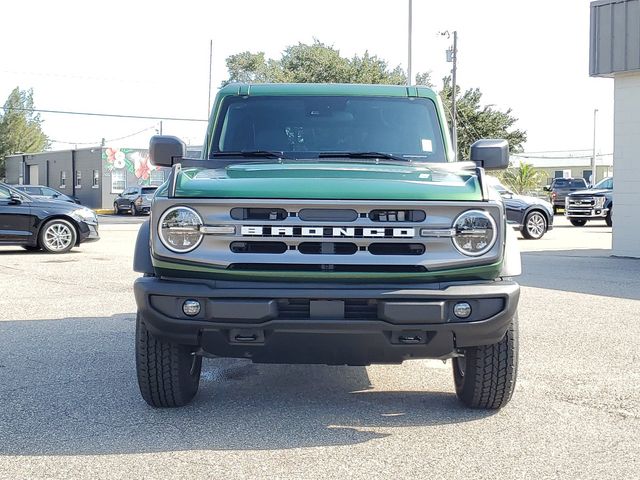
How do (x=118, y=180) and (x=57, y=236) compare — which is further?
(x=118, y=180)

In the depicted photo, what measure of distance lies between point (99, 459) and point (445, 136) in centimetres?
319

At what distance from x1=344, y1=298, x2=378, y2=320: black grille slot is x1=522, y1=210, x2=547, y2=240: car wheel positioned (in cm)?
1895

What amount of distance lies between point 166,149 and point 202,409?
1.79 meters

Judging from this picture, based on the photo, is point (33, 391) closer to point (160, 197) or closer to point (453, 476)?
point (160, 197)

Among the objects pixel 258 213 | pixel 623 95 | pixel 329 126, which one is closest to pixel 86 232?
pixel 623 95

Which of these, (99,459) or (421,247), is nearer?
(99,459)

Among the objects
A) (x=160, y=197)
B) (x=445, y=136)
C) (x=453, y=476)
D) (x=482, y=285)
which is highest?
(x=445, y=136)

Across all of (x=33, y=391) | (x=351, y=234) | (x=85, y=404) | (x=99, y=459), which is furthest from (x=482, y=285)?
(x=33, y=391)

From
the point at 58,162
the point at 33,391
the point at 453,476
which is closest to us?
the point at 453,476

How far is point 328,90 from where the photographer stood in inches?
251

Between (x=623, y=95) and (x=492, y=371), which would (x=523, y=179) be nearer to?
(x=623, y=95)

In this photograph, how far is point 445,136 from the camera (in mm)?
6203

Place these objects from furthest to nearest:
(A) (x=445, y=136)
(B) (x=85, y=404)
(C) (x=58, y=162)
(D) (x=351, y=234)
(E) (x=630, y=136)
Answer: (C) (x=58, y=162)
(E) (x=630, y=136)
(A) (x=445, y=136)
(B) (x=85, y=404)
(D) (x=351, y=234)

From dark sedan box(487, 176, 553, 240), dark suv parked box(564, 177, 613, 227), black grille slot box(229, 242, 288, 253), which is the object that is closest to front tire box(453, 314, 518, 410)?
black grille slot box(229, 242, 288, 253)
